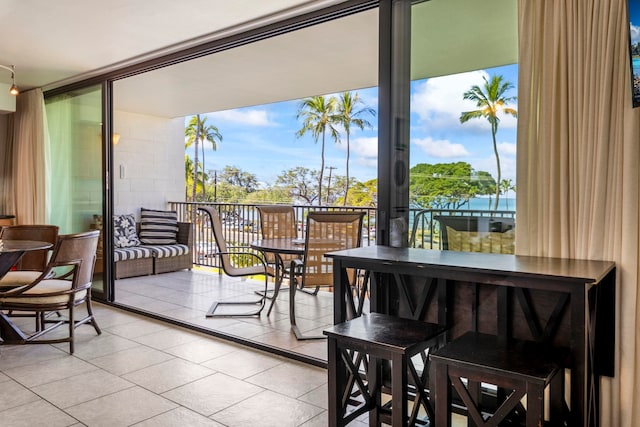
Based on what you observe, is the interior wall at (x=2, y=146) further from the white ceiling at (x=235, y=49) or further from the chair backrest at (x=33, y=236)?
the chair backrest at (x=33, y=236)

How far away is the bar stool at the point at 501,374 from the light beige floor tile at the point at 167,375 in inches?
65.5

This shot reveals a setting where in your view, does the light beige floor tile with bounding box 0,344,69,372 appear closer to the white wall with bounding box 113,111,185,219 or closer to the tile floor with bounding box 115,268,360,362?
the tile floor with bounding box 115,268,360,362

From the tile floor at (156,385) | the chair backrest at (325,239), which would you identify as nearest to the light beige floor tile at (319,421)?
the tile floor at (156,385)

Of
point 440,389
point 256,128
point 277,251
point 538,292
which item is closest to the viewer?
point 440,389

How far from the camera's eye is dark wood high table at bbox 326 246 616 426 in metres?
1.59

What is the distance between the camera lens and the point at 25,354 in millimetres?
3266

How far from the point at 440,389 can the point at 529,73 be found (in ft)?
4.75

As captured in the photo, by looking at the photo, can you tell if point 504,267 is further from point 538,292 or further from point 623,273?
point 623,273

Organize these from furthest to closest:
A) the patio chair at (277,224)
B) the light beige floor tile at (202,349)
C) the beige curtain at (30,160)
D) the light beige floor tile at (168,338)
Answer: the beige curtain at (30,160), the patio chair at (277,224), the light beige floor tile at (168,338), the light beige floor tile at (202,349)

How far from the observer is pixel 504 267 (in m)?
1.77

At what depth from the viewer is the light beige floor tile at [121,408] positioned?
2.29 meters

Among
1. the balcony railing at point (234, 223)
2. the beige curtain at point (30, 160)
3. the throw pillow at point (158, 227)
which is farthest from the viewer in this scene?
the throw pillow at point (158, 227)

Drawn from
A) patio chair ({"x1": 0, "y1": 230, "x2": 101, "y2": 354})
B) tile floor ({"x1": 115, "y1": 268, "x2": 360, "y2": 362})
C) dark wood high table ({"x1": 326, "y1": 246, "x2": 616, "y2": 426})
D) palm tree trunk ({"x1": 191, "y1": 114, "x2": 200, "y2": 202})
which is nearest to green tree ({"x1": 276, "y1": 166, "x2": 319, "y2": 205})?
palm tree trunk ({"x1": 191, "y1": 114, "x2": 200, "y2": 202})

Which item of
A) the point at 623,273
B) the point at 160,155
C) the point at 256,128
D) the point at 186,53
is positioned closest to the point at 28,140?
the point at 160,155
